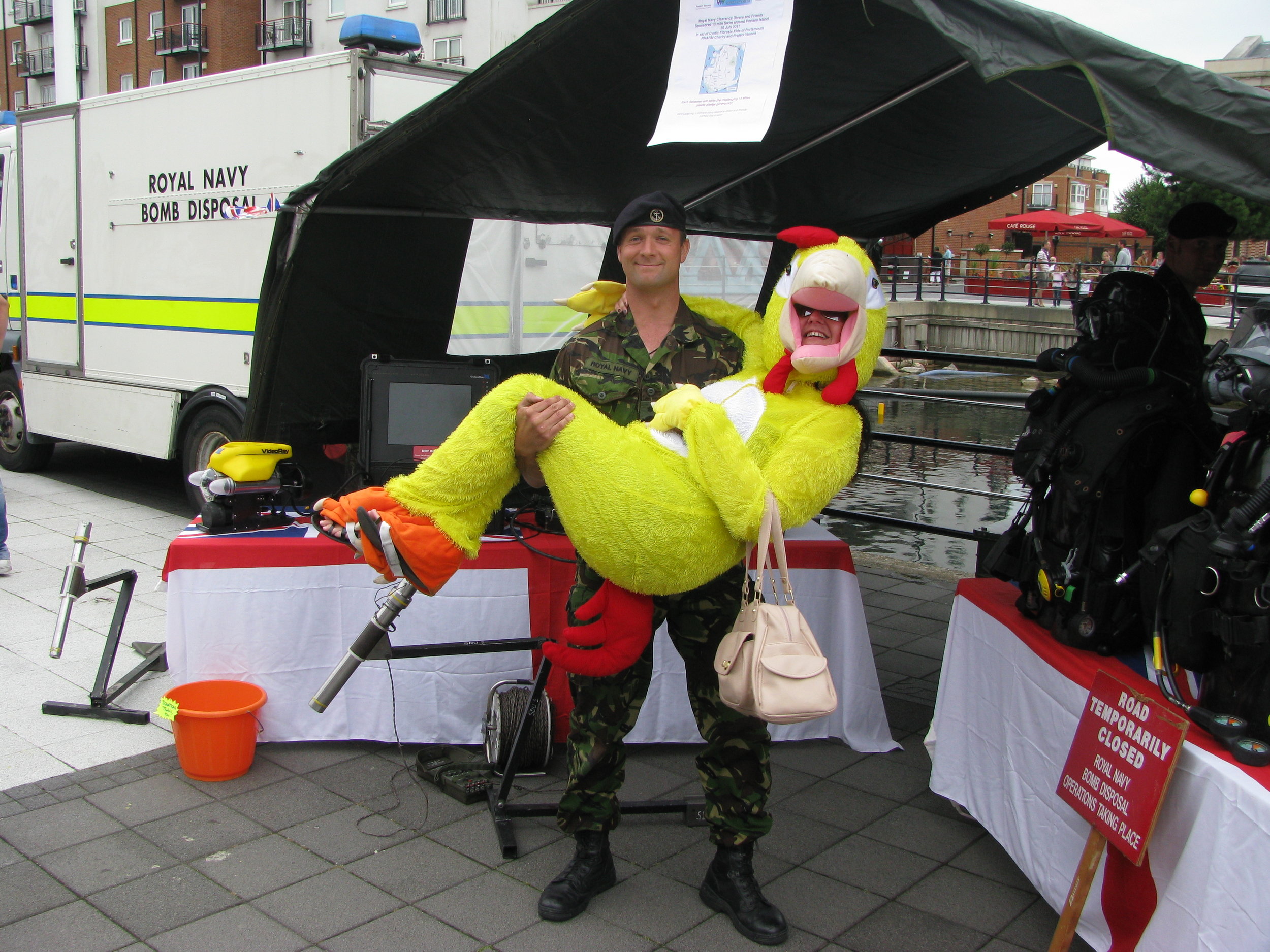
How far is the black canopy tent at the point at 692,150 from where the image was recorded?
2102 millimetres

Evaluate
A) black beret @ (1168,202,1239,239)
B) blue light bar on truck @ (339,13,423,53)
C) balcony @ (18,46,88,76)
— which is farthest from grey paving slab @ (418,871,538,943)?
balcony @ (18,46,88,76)

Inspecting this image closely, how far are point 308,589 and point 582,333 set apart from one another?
158cm

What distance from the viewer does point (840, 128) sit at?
3977 mm

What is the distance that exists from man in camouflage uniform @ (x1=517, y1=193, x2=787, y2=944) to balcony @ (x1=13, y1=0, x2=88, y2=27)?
177ft

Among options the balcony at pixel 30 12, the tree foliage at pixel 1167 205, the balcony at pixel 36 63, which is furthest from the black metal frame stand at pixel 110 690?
the balcony at pixel 36 63

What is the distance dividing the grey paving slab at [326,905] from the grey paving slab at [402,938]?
0.11 ft

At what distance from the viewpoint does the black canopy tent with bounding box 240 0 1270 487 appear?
6.89ft

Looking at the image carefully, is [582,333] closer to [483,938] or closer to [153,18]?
[483,938]

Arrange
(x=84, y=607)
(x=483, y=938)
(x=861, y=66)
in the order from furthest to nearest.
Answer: (x=84, y=607) → (x=861, y=66) → (x=483, y=938)

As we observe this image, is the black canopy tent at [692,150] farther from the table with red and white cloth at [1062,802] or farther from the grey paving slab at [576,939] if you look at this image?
the grey paving slab at [576,939]

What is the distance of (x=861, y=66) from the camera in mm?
3389

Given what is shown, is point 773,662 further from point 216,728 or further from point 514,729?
point 216,728

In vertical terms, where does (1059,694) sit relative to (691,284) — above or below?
below

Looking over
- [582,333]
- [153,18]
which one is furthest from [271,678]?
[153,18]
